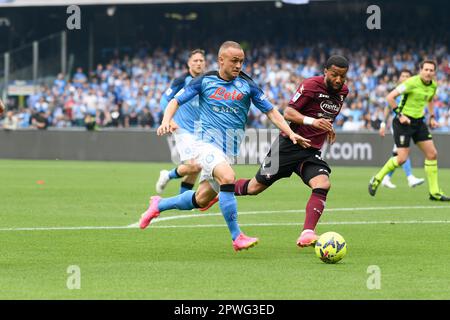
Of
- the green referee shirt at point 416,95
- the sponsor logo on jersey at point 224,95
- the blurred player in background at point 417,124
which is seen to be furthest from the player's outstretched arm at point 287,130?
the green referee shirt at point 416,95

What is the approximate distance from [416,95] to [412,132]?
0.65 metres

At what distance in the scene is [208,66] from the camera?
4200cm

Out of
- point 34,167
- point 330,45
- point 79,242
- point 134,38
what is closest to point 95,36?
point 134,38

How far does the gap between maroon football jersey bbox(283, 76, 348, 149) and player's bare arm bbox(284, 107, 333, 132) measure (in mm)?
92

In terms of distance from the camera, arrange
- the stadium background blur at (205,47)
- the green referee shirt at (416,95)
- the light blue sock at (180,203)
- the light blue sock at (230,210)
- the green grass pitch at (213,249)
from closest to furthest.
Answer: the green grass pitch at (213,249)
the light blue sock at (230,210)
the light blue sock at (180,203)
the green referee shirt at (416,95)
the stadium background blur at (205,47)

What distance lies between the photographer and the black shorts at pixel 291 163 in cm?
1162

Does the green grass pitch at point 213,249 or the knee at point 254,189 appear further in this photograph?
the knee at point 254,189

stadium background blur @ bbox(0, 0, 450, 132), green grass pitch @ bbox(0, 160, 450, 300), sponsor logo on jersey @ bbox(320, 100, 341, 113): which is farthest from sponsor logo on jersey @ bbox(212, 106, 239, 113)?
stadium background blur @ bbox(0, 0, 450, 132)

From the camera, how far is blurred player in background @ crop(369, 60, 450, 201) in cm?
1805

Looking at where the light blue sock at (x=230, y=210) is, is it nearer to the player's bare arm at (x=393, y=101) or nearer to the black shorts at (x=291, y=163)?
the black shorts at (x=291, y=163)

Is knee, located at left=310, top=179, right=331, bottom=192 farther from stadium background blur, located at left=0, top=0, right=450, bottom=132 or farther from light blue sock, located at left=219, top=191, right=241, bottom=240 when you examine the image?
stadium background blur, located at left=0, top=0, right=450, bottom=132

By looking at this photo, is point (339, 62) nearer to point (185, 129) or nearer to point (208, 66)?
point (185, 129)

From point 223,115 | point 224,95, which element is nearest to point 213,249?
point 223,115

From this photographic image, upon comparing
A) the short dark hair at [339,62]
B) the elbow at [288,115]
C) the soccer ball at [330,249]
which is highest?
the short dark hair at [339,62]
